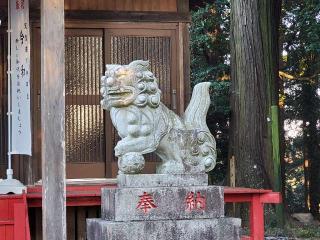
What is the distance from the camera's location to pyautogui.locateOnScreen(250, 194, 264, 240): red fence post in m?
8.03

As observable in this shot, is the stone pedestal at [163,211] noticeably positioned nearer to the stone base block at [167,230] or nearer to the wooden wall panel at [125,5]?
the stone base block at [167,230]

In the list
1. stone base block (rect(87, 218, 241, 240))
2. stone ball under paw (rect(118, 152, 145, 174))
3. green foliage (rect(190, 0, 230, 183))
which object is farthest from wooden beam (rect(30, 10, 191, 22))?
green foliage (rect(190, 0, 230, 183))

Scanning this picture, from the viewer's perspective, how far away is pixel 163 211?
7.11 meters

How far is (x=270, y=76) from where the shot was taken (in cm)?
1386

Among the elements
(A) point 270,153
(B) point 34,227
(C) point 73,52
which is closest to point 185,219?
(B) point 34,227

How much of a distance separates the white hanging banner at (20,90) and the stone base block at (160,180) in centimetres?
162

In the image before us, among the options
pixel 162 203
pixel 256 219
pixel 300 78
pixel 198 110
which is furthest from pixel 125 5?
pixel 300 78

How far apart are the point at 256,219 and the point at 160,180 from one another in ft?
5.51

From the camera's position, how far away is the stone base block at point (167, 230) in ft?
22.4

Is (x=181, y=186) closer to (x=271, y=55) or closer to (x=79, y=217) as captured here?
(x=79, y=217)

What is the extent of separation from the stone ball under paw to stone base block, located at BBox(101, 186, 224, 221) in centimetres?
24

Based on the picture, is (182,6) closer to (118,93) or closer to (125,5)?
(125,5)

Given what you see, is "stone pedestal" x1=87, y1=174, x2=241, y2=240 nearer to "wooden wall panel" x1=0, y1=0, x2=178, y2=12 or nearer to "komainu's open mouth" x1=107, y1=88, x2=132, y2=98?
"komainu's open mouth" x1=107, y1=88, x2=132, y2=98

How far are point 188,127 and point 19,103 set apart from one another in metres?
2.31
